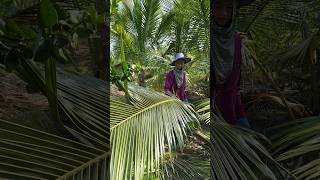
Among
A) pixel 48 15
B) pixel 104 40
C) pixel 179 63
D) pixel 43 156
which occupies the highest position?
pixel 48 15

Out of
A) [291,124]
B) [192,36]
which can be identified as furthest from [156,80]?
[291,124]

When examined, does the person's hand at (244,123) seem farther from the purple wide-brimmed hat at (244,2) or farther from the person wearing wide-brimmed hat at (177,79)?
the purple wide-brimmed hat at (244,2)

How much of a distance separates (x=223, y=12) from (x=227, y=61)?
0.77 feet

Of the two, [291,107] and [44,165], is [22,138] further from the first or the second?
[291,107]

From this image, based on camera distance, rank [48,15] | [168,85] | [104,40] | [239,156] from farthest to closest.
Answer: [168,85] → [239,156] → [104,40] → [48,15]

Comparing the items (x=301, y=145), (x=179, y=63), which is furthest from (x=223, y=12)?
(x=301, y=145)

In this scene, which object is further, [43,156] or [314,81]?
[314,81]

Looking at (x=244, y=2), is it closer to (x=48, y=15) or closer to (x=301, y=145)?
(x=301, y=145)

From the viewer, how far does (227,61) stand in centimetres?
219

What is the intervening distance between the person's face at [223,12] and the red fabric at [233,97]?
0.31ft

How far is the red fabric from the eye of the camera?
2.14 m

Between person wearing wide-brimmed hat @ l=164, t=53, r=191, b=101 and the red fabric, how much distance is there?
0.71 ft

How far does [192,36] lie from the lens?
2.37 meters

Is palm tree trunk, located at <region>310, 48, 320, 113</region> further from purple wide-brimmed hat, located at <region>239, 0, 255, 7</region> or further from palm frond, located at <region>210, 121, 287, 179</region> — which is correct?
purple wide-brimmed hat, located at <region>239, 0, 255, 7</region>
